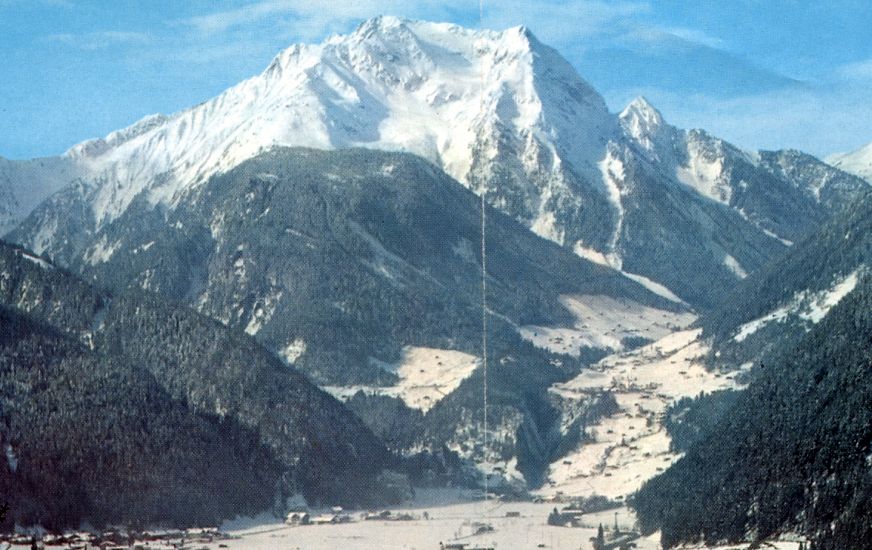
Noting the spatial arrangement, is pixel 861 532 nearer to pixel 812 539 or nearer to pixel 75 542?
pixel 812 539

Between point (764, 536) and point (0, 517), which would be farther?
point (764, 536)

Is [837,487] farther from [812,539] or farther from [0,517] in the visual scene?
[0,517]

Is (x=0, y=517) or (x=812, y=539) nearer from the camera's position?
(x=0, y=517)

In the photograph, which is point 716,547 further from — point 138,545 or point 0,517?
point 0,517

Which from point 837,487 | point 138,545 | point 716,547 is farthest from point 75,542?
point 837,487

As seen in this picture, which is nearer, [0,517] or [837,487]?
[0,517]

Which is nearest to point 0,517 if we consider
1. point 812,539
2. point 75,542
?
point 75,542

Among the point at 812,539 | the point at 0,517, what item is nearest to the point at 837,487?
the point at 812,539
